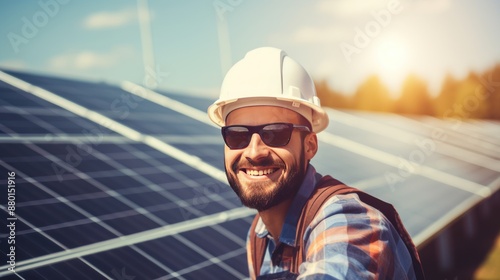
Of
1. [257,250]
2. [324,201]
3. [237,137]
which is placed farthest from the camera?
[257,250]

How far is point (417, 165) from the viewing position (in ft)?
33.2

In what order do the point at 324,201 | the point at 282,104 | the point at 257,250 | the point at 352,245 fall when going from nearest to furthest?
the point at 352,245 → the point at 324,201 → the point at 282,104 → the point at 257,250

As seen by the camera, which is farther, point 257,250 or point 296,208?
point 257,250

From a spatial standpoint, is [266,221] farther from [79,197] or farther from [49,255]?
[79,197]

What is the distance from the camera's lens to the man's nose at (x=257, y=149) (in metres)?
3.00

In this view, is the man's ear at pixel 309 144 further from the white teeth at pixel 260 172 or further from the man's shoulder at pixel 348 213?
the man's shoulder at pixel 348 213

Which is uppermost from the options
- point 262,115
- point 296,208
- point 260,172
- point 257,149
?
point 262,115

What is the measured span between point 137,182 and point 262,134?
277 centimetres

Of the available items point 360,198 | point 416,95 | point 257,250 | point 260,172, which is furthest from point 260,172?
point 416,95

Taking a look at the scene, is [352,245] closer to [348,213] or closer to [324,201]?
[348,213]

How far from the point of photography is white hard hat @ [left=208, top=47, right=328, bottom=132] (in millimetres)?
3205

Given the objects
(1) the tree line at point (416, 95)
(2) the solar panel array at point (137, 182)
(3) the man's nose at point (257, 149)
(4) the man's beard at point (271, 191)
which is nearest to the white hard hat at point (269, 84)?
(3) the man's nose at point (257, 149)

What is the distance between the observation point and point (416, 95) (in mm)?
35812

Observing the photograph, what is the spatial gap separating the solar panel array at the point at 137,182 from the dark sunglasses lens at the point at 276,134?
142 centimetres
